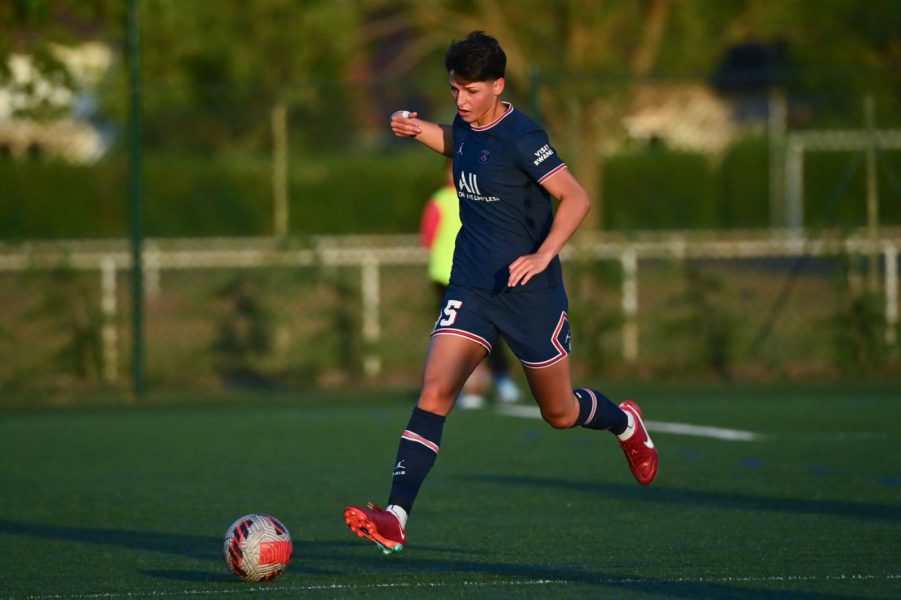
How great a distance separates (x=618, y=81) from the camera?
14.9 meters

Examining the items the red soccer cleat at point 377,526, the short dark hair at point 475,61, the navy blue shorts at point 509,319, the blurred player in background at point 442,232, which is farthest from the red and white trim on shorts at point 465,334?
the blurred player in background at point 442,232

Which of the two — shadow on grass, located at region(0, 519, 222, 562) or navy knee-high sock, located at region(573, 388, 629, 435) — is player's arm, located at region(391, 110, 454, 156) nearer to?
navy knee-high sock, located at region(573, 388, 629, 435)

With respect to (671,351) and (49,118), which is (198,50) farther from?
(671,351)

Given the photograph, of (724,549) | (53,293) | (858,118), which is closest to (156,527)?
(724,549)

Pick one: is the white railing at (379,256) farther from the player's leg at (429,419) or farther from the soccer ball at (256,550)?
the soccer ball at (256,550)

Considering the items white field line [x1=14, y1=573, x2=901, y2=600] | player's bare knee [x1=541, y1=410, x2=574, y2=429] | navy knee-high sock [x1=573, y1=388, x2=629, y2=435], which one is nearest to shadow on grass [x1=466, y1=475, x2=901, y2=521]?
navy knee-high sock [x1=573, y1=388, x2=629, y2=435]

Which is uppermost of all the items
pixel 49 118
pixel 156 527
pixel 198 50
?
pixel 198 50

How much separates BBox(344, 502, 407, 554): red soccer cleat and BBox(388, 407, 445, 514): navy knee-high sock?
17cm

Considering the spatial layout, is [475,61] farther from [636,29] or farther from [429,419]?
[636,29]

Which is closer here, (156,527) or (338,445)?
(156,527)

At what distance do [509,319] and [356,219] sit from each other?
16014 mm

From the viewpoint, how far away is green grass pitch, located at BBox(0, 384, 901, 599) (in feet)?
20.5

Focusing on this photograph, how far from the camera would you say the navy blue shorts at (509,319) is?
677 cm

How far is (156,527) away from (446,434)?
3.92 meters
